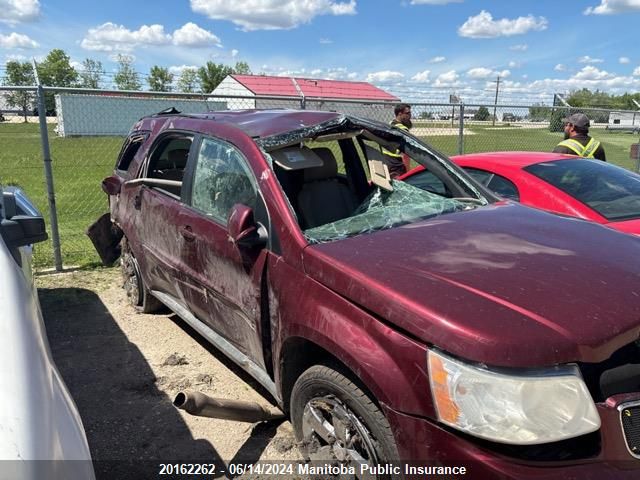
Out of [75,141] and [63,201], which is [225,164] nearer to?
[63,201]

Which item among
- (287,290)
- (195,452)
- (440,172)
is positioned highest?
(440,172)

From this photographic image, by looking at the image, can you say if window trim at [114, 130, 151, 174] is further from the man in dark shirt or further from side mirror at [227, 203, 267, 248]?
the man in dark shirt

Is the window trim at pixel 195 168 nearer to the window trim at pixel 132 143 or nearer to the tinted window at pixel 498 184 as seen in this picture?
the window trim at pixel 132 143

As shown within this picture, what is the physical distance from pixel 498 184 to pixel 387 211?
7.01ft

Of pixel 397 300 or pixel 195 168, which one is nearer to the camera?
pixel 397 300

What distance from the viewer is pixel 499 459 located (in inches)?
67.9

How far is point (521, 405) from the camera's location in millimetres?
1725

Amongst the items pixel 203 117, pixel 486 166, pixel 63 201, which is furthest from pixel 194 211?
pixel 63 201

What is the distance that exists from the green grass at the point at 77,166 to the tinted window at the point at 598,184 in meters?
5.39

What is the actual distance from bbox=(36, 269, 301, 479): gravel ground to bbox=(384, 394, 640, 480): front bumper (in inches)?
51.1

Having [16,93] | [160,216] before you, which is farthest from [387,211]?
[16,93]

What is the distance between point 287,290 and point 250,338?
59 cm

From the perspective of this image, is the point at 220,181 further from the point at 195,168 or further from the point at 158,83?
the point at 158,83

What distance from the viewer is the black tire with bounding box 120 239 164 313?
485 cm
